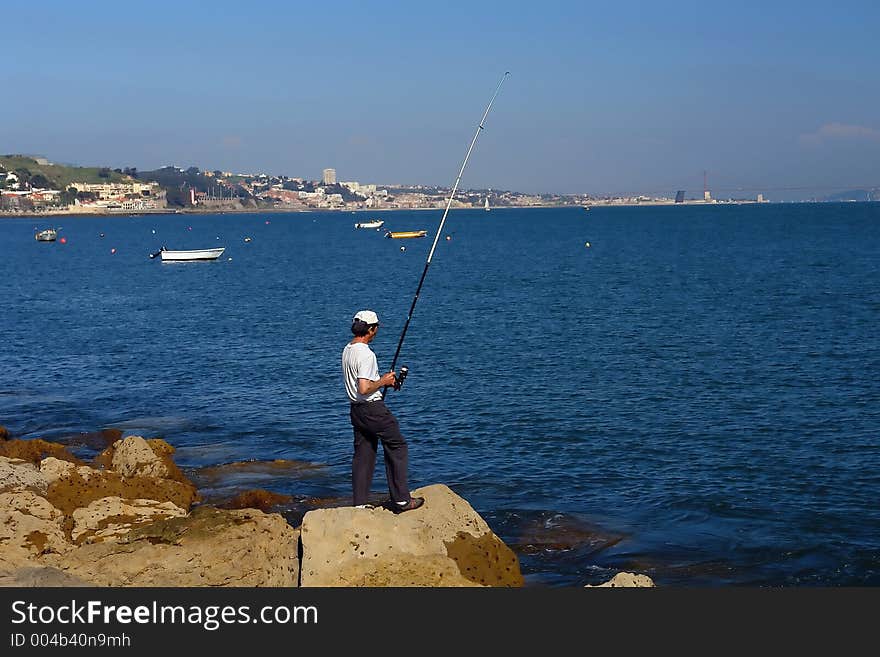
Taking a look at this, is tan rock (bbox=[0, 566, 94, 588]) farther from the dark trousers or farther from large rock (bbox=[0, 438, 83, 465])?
large rock (bbox=[0, 438, 83, 465])

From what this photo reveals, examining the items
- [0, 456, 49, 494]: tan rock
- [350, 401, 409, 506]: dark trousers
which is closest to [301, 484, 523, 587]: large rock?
[350, 401, 409, 506]: dark trousers

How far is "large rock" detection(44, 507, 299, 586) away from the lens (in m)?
9.42

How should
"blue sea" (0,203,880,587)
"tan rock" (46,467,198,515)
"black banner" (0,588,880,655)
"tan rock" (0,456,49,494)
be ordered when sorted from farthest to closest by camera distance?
1. "blue sea" (0,203,880,587)
2. "tan rock" (0,456,49,494)
3. "tan rock" (46,467,198,515)
4. "black banner" (0,588,880,655)

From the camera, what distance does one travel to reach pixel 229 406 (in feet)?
79.0

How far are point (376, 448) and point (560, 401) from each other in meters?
14.3

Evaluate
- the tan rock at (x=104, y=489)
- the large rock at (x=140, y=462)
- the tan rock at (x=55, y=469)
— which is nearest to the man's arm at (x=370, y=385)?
the tan rock at (x=104, y=489)

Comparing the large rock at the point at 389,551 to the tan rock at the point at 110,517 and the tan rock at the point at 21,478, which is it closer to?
the tan rock at the point at 110,517

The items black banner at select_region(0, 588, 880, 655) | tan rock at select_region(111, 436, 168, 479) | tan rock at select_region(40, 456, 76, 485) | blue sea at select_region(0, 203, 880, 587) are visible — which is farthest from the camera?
tan rock at select_region(111, 436, 168, 479)

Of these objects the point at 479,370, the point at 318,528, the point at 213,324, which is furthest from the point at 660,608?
the point at 213,324

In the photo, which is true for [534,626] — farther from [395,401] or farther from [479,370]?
[479,370]

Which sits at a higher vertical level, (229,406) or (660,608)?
(660,608)

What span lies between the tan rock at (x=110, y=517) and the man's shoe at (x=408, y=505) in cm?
314

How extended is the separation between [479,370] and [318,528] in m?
19.1

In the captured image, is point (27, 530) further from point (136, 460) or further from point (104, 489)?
point (136, 460)
